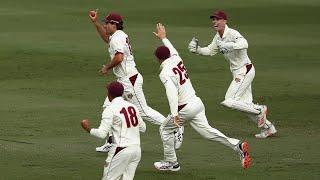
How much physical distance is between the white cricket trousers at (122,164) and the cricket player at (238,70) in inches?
212

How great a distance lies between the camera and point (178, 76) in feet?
51.6

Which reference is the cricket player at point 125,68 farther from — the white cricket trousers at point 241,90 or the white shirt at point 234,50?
the white cricket trousers at point 241,90

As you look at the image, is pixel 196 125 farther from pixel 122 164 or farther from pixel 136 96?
pixel 122 164

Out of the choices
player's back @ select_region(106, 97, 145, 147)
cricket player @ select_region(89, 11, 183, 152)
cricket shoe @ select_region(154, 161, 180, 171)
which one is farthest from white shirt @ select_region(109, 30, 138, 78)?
player's back @ select_region(106, 97, 145, 147)

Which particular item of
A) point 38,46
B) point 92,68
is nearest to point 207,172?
point 92,68

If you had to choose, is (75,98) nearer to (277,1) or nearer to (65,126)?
A: (65,126)

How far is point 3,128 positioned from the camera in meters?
19.1

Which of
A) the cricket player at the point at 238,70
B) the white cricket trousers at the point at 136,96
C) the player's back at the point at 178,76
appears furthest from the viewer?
the cricket player at the point at 238,70

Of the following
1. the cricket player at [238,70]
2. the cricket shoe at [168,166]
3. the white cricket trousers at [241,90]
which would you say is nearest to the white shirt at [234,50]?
the cricket player at [238,70]

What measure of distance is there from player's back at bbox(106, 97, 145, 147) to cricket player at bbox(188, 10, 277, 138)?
518 cm

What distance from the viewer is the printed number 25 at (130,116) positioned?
1372cm

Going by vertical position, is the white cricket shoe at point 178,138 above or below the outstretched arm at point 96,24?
below

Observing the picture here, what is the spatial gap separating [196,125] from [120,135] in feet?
8.84

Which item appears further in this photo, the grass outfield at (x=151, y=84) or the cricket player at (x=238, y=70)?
the cricket player at (x=238, y=70)
